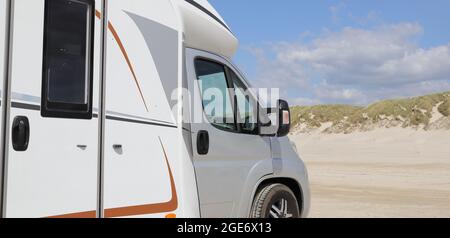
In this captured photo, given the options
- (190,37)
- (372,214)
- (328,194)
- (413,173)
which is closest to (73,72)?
(190,37)

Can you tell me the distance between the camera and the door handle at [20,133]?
3965 mm

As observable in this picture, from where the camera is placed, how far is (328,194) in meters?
14.1

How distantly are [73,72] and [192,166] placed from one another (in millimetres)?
1445

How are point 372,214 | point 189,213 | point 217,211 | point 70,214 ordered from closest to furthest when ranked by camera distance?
point 70,214, point 189,213, point 217,211, point 372,214

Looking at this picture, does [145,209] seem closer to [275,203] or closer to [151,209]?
[151,209]

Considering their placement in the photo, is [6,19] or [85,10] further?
[85,10]

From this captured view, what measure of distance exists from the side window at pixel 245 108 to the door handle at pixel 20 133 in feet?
8.50

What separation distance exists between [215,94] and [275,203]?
1475 mm

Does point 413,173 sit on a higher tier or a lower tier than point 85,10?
lower

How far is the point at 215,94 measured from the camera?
5996 mm

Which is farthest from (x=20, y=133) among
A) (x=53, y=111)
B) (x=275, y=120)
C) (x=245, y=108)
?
(x=275, y=120)

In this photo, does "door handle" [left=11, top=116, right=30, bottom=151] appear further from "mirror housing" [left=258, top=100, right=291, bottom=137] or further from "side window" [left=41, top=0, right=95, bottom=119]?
"mirror housing" [left=258, top=100, right=291, bottom=137]

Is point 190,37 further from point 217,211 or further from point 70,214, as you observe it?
point 70,214

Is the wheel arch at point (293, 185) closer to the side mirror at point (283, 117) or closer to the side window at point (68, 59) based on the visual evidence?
the side mirror at point (283, 117)
